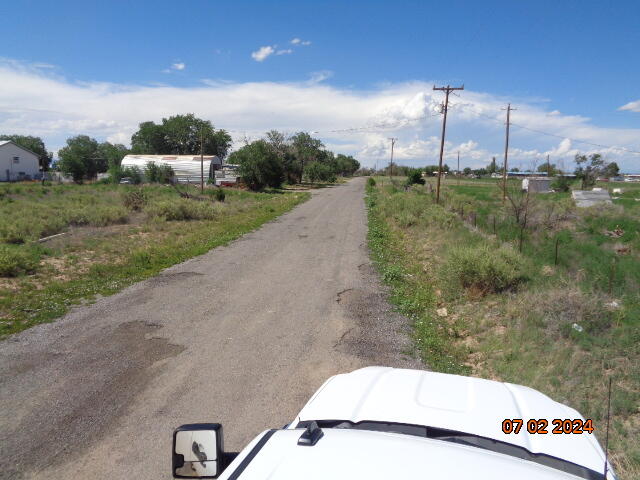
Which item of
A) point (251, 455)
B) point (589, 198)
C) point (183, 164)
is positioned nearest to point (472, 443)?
point (251, 455)

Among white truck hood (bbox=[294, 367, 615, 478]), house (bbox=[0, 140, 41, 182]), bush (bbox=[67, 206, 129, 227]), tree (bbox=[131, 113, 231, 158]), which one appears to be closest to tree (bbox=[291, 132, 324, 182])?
tree (bbox=[131, 113, 231, 158])

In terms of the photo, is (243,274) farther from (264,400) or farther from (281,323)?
(264,400)

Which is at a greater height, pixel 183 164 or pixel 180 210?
pixel 183 164

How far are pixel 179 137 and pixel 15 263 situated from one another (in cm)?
8460

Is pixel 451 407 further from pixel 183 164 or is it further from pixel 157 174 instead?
pixel 183 164

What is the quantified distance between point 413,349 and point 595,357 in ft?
7.79

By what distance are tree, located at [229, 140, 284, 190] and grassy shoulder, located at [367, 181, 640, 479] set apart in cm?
3946

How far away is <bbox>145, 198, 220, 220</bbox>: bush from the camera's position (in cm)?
2280

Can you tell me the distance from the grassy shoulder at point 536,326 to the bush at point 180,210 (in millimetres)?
13665

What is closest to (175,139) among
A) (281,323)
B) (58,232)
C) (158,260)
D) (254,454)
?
(58,232)

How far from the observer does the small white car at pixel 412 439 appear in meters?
1.62

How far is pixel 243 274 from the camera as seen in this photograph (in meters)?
11.8

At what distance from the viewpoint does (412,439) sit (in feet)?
5.99

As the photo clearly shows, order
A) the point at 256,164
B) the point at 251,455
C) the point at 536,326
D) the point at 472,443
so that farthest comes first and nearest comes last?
the point at 256,164 → the point at 536,326 → the point at 472,443 → the point at 251,455
